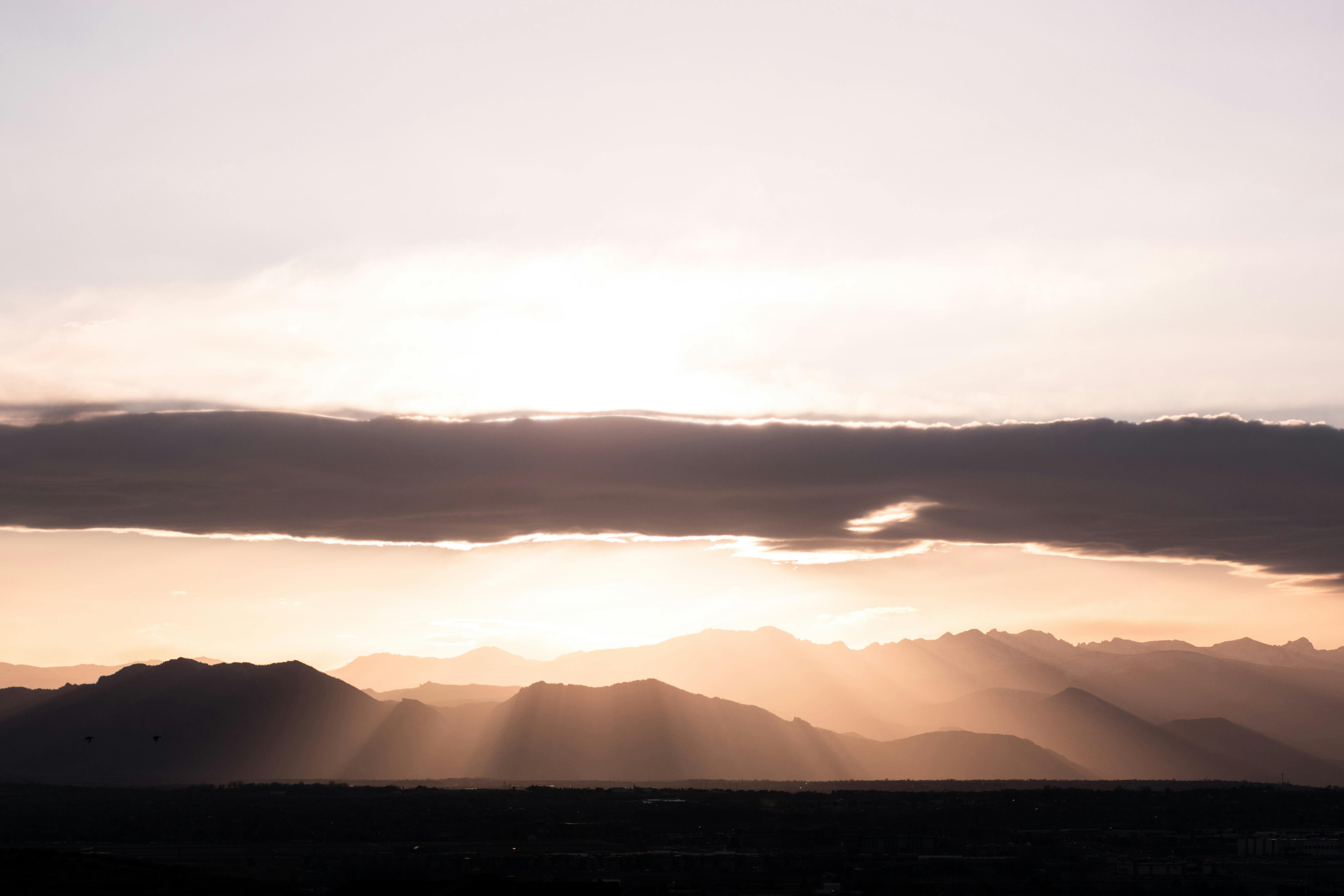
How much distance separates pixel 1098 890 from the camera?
190375 millimetres

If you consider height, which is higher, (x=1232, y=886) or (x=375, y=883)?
(x=375, y=883)

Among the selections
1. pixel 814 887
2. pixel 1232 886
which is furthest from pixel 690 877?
pixel 1232 886

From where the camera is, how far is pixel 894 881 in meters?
194

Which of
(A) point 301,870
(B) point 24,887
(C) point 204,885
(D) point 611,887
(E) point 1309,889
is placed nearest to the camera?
(B) point 24,887

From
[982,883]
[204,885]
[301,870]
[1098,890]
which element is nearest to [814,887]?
[982,883]

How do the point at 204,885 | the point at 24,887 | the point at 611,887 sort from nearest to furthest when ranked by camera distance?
the point at 24,887
the point at 204,885
the point at 611,887

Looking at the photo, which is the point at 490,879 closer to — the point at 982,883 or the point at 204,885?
the point at 204,885

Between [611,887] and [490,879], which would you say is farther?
[611,887]

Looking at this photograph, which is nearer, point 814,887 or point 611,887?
point 611,887

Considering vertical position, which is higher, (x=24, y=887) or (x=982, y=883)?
(x=24, y=887)

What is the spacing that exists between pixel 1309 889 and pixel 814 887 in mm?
72534

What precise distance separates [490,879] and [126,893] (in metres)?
31.4

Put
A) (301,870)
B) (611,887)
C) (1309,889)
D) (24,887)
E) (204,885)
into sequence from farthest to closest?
(301,870)
(1309,889)
(611,887)
(204,885)
(24,887)

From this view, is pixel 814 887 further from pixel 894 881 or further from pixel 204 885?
pixel 204 885
